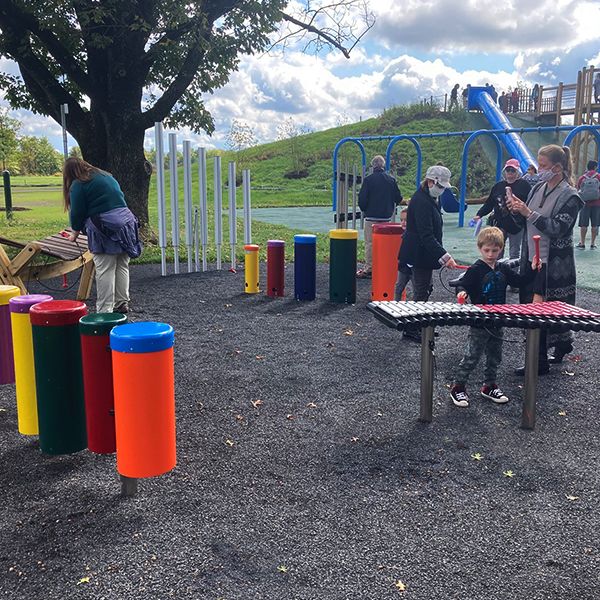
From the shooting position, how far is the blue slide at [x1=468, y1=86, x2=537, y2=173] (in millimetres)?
23295

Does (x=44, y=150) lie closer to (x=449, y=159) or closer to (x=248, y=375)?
(x=449, y=159)

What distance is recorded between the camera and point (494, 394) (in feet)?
17.1

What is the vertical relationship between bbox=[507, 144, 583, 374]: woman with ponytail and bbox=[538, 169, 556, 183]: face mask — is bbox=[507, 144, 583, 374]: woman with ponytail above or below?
below

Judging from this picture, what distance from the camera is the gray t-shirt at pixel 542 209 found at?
554 centimetres

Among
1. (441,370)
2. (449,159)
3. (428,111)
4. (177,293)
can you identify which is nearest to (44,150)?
(428,111)

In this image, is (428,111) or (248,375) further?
(428,111)

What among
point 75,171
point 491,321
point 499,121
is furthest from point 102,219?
point 499,121

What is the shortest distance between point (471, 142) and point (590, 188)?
17.8 feet

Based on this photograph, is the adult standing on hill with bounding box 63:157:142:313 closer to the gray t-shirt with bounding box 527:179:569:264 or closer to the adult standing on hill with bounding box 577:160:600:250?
the gray t-shirt with bounding box 527:179:569:264

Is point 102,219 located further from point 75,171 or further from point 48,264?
point 48,264

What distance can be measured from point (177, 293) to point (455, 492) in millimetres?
6538

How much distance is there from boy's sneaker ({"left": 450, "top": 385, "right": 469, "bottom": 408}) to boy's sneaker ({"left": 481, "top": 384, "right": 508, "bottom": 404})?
7.1 inches

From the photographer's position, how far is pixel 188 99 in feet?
54.7

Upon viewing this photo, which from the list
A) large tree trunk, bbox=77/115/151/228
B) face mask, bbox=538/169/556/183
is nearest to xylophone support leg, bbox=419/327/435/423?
face mask, bbox=538/169/556/183
